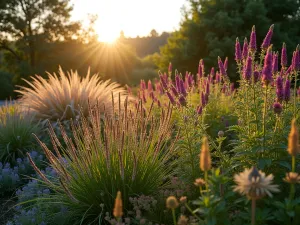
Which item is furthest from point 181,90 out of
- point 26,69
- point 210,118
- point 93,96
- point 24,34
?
point 24,34

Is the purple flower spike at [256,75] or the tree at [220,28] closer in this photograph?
the purple flower spike at [256,75]

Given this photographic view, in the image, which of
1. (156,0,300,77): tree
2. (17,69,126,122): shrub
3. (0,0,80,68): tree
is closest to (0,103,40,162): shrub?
(17,69,126,122): shrub

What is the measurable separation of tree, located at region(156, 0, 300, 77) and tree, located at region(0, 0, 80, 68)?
30.8ft

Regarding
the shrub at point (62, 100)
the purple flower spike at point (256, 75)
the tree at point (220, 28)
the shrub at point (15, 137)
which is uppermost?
the tree at point (220, 28)

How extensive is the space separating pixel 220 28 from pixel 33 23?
1354cm

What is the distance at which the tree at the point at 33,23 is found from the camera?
73.3 ft

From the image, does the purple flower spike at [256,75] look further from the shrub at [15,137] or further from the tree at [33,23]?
the tree at [33,23]

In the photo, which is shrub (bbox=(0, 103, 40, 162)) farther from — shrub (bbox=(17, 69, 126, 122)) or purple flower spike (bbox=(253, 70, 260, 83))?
purple flower spike (bbox=(253, 70, 260, 83))

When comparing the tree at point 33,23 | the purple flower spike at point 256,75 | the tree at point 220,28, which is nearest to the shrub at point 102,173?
the purple flower spike at point 256,75

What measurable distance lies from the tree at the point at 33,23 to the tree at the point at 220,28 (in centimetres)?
938

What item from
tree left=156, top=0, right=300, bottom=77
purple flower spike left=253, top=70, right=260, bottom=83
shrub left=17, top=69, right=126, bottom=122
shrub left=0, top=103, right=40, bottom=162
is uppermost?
tree left=156, top=0, right=300, bottom=77

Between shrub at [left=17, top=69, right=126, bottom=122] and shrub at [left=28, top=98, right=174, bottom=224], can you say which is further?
shrub at [left=17, top=69, right=126, bottom=122]

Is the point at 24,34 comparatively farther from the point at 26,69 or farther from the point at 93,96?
the point at 93,96

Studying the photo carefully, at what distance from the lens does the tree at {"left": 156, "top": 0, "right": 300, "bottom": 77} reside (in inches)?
579
